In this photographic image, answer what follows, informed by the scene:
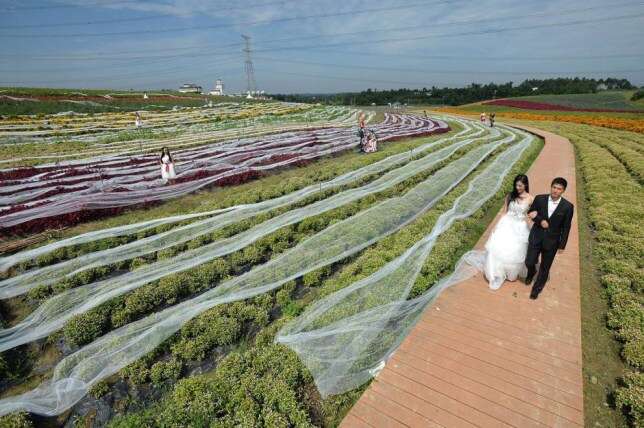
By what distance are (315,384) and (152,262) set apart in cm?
640

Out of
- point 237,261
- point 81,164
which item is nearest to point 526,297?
point 237,261

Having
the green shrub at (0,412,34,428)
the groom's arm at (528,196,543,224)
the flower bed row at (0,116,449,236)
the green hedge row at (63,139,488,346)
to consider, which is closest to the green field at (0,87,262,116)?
the flower bed row at (0,116,449,236)

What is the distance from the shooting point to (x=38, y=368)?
5.98 meters

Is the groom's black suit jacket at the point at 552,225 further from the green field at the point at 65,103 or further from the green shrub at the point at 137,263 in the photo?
the green field at the point at 65,103

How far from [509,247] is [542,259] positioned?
61cm

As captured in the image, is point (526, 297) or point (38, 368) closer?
point (38, 368)

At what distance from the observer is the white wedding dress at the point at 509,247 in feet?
21.9

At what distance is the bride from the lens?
21.4ft

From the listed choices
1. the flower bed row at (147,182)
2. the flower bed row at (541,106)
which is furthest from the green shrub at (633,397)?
the flower bed row at (541,106)

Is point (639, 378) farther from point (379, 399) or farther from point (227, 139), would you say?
point (227, 139)

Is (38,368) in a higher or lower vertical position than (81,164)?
lower

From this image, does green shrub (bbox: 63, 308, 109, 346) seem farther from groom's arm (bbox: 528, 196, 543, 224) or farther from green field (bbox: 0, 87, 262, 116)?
green field (bbox: 0, 87, 262, 116)

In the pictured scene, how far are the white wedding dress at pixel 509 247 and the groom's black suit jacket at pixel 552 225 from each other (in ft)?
0.71

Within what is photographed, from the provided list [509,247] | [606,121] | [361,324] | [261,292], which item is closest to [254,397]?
[361,324]
